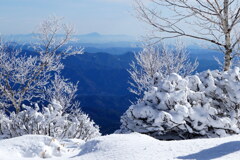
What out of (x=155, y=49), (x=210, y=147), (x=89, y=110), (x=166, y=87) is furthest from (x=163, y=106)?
(x=89, y=110)

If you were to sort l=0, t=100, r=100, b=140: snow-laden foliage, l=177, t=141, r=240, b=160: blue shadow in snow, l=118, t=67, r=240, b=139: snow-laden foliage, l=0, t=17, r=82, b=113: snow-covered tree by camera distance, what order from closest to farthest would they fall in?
1. l=177, t=141, r=240, b=160: blue shadow in snow
2. l=118, t=67, r=240, b=139: snow-laden foliage
3. l=0, t=100, r=100, b=140: snow-laden foliage
4. l=0, t=17, r=82, b=113: snow-covered tree

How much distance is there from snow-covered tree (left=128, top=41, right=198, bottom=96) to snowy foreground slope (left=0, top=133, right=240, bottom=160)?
13028 millimetres

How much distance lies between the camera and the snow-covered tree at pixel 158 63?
16609 millimetres

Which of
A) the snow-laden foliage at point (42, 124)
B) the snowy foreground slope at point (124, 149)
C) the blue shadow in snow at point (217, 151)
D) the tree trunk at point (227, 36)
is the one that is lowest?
the snow-laden foliage at point (42, 124)

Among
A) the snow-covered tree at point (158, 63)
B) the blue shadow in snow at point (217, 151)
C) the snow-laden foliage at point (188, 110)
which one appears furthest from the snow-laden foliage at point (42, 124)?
the snow-covered tree at point (158, 63)

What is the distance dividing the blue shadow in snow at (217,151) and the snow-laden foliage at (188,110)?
128 cm

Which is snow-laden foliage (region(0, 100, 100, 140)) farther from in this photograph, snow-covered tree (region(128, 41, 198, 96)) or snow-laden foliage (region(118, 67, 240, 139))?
snow-covered tree (region(128, 41, 198, 96))

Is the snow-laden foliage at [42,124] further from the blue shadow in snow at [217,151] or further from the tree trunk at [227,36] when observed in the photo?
the tree trunk at [227,36]

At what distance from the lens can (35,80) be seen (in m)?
15.4

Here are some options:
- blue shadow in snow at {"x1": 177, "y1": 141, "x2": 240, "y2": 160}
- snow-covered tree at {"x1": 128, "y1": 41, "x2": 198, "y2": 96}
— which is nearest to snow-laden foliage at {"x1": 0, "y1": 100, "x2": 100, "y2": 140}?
blue shadow in snow at {"x1": 177, "y1": 141, "x2": 240, "y2": 160}

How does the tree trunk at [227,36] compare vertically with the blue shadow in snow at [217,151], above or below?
above

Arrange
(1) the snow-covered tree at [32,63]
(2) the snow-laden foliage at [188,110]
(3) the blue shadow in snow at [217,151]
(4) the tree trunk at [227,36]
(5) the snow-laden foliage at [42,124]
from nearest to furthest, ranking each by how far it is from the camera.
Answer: (3) the blue shadow in snow at [217,151] < (2) the snow-laden foliage at [188,110] < (5) the snow-laden foliage at [42,124] < (4) the tree trunk at [227,36] < (1) the snow-covered tree at [32,63]

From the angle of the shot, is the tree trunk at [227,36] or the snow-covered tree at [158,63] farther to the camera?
the snow-covered tree at [158,63]

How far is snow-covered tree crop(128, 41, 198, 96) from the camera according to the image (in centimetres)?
1661
